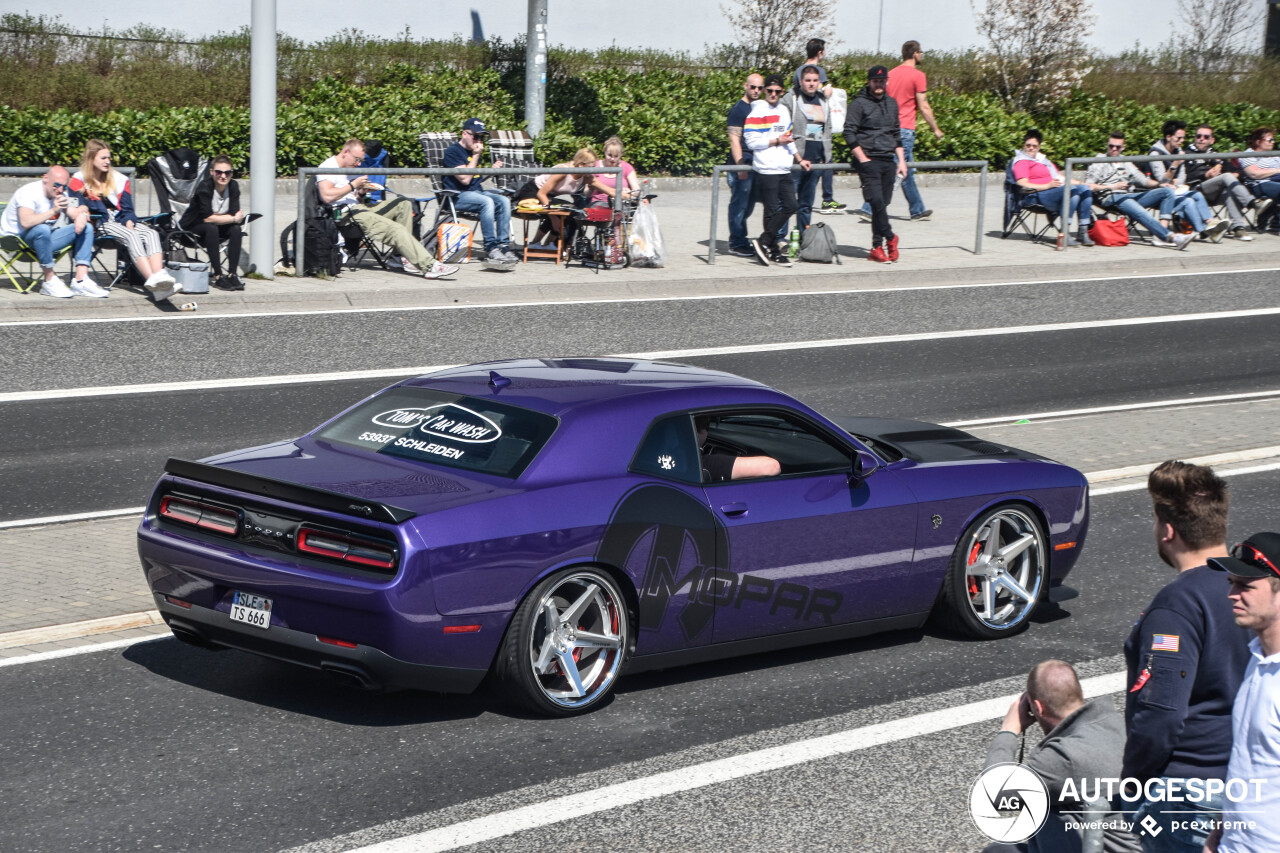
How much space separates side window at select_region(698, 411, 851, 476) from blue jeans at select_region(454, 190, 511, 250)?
11.5m

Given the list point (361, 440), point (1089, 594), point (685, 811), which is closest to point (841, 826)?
point (685, 811)

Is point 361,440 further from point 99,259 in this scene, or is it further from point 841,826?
point 99,259

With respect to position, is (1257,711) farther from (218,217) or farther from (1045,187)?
(1045,187)

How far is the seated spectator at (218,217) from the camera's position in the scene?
1623 centimetres

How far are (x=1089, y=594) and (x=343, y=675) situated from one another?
4.51 m

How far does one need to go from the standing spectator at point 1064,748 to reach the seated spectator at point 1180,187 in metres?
19.1

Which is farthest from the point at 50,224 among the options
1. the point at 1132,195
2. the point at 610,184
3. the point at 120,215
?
the point at 1132,195

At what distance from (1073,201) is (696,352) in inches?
352

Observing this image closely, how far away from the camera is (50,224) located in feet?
50.3

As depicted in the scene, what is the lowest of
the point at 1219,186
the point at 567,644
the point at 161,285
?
the point at 567,644

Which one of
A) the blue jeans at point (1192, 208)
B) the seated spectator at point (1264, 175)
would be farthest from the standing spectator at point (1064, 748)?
the seated spectator at point (1264, 175)

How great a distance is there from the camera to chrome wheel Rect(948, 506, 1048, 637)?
306 inches

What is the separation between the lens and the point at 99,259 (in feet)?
53.9

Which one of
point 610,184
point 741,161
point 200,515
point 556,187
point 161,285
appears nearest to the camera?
point 200,515
